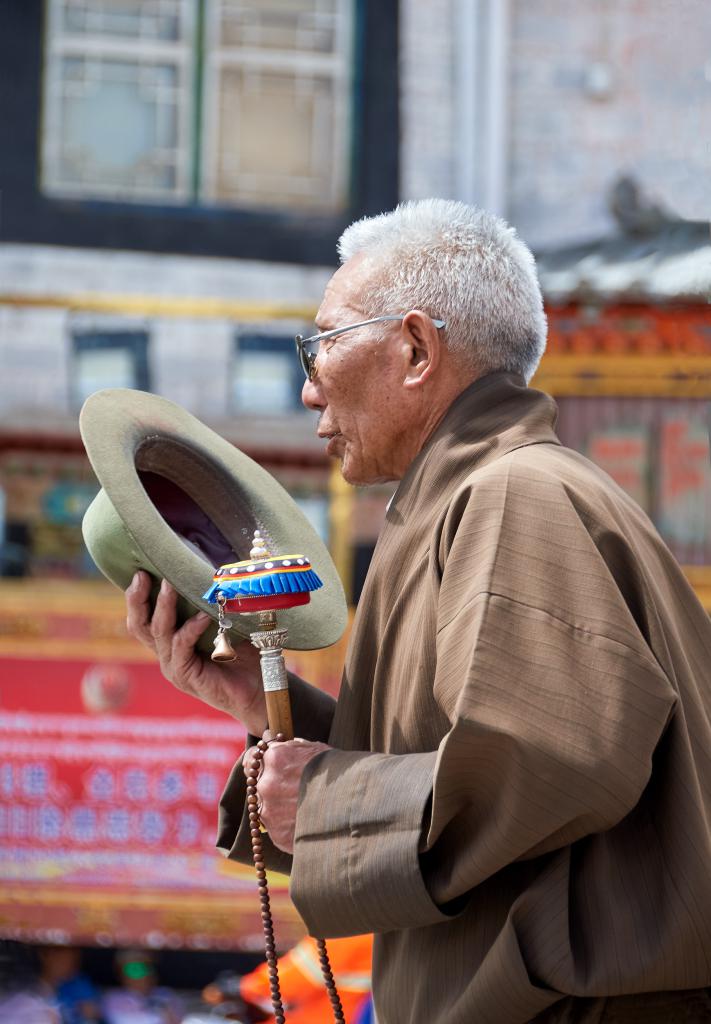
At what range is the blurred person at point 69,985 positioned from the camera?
5441mm

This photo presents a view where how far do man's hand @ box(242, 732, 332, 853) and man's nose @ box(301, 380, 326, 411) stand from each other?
51 cm

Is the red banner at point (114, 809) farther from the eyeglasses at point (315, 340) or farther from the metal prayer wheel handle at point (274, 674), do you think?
the metal prayer wheel handle at point (274, 674)

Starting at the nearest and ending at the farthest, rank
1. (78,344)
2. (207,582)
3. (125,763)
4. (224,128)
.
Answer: (207,582), (125,763), (78,344), (224,128)

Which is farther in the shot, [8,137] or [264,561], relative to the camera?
[8,137]

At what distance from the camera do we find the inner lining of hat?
2.19 m

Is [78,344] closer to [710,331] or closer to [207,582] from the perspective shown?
[710,331]

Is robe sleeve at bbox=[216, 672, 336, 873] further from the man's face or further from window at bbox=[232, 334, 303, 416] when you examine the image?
window at bbox=[232, 334, 303, 416]

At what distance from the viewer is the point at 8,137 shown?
21.6ft

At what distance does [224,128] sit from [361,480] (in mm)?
5299

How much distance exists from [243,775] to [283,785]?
46cm

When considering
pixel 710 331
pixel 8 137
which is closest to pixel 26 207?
pixel 8 137

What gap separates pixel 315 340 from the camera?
1920 millimetres

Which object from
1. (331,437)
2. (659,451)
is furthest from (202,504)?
(659,451)

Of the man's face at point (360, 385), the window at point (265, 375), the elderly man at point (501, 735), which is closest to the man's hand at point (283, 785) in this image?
the elderly man at point (501, 735)
